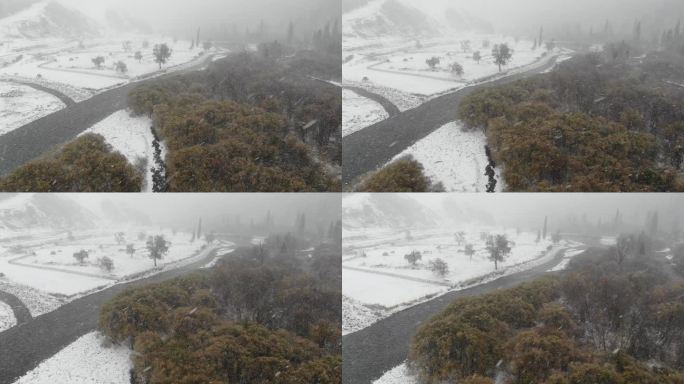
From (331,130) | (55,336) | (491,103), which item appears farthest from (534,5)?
(55,336)

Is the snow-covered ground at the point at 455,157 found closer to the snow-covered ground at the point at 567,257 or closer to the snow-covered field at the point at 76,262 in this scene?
the snow-covered ground at the point at 567,257

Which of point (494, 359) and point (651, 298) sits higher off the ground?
point (651, 298)

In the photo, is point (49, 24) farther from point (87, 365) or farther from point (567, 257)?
point (567, 257)

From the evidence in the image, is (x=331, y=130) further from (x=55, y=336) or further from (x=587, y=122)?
(x=55, y=336)

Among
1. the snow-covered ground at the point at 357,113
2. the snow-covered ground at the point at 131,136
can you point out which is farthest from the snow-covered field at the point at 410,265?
the snow-covered ground at the point at 131,136

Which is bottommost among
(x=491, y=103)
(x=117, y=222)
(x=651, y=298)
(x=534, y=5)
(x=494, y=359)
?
(x=494, y=359)
